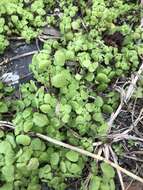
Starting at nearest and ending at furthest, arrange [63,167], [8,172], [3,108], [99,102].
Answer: [8,172] < [63,167] < [3,108] < [99,102]

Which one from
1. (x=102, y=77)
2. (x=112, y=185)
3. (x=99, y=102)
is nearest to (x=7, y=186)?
(x=112, y=185)

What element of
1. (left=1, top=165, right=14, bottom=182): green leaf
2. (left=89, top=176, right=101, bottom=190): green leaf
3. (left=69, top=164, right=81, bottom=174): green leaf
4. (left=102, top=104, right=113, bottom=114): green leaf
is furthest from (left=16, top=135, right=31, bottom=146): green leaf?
(left=102, top=104, right=113, bottom=114): green leaf

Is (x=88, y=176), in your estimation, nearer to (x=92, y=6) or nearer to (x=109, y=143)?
(x=109, y=143)

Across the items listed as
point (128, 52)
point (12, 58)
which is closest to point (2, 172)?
point (12, 58)

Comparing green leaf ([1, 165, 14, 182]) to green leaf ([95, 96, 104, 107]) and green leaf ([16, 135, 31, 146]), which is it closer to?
green leaf ([16, 135, 31, 146])

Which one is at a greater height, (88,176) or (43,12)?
(43,12)

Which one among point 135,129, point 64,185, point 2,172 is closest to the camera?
point 2,172

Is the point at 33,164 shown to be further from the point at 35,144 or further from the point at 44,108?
the point at 44,108
